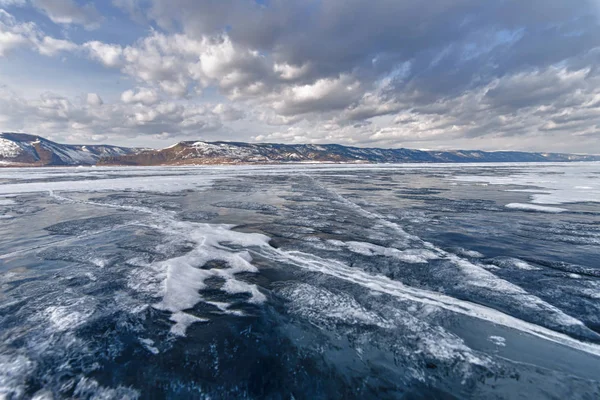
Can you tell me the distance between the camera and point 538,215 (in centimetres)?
1420

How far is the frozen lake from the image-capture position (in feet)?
12.9

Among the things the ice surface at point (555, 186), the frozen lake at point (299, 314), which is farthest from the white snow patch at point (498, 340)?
the ice surface at point (555, 186)

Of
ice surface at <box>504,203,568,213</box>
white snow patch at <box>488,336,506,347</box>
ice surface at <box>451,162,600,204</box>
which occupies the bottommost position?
ice surface at <box>451,162,600,204</box>

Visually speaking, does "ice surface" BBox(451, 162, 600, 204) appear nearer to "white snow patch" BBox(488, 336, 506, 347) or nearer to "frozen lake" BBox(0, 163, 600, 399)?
"frozen lake" BBox(0, 163, 600, 399)

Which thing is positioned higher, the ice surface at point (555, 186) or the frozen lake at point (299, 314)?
the frozen lake at point (299, 314)

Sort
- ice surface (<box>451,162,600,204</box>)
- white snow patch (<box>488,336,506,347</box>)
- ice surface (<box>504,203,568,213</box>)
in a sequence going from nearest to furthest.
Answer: white snow patch (<box>488,336,506,347</box>)
ice surface (<box>504,203,568,213</box>)
ice surface (<box>451,162,600,204</box>)

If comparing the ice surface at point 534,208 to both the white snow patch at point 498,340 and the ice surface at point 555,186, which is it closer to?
the ice surface at point 555,186

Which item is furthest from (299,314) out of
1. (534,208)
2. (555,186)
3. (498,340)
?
(555,186)

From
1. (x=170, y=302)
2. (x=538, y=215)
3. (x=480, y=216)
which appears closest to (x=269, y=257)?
(x=170, y=302)

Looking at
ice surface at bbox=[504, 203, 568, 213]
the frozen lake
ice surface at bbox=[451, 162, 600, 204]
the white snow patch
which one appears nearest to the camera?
the frozen lake

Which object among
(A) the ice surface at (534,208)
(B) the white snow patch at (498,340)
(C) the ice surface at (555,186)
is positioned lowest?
(C) the ice surface at (555,186)

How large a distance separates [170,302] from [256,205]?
39.5 feet

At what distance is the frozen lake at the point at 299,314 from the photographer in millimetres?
3918

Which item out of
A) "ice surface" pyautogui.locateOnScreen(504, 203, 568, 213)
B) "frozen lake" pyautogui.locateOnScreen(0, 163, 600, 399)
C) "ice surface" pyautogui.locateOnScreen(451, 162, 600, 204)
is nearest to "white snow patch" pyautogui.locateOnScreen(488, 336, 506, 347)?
"frozen lake" pyautogui.locateOnScreen(0, 163, 600, 399)
